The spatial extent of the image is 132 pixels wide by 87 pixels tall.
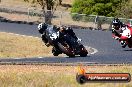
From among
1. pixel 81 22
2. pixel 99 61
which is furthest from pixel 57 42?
pixel 81 22

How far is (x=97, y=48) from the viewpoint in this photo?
33094 mm

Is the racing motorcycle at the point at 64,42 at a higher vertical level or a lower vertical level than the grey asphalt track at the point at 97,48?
higher

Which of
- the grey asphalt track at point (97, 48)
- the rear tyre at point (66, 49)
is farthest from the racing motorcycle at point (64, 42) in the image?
the grey asphalt track at point (97, 48)

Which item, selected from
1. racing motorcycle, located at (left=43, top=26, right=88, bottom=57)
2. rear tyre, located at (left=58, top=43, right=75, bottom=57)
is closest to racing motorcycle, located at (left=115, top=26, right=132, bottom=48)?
racing motorcycle, located at (left=43, top=26, right=88, bottom=57)

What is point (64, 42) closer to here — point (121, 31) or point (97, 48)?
point (121, 31)

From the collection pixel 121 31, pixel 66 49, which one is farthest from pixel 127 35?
pixel 66 49

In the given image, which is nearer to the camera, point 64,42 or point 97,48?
point 64,42

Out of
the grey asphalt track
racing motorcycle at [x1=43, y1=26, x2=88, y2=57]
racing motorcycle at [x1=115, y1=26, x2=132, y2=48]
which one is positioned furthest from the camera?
racing motorcycle at [x1=115, y1=26, x2=132, y2=48]

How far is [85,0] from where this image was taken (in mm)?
67562

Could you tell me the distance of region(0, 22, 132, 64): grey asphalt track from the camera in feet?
76.6

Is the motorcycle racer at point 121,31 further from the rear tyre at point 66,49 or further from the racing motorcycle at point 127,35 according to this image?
the rear tyre at point 66,49

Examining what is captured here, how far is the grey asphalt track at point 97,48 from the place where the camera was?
2334 centimetres

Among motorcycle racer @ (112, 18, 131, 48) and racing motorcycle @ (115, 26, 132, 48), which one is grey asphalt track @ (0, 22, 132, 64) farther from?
Answer: motorcycle racer @ (112, 18, 131, 48)

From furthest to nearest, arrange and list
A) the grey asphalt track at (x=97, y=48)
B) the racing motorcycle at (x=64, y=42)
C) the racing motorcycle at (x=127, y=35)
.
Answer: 1. the racing motorcycle at (x=127, y=35)
2. the racing motorcycle at (x=64, y=42)
3. the grey asphalt track at (x=97, y=48)
